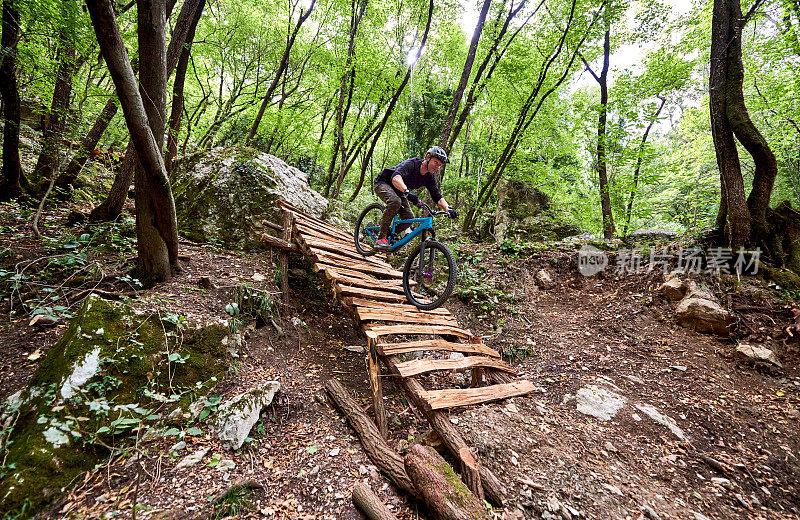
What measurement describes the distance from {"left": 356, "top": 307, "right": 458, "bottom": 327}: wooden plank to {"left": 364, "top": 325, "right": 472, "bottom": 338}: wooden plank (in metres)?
0.12

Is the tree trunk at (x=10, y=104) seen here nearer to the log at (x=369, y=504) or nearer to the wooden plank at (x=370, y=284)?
the wooden plank at (x=370, y=284)

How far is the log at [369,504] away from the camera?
2.41 m

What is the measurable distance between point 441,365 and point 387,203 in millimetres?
2891

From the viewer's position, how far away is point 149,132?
3.77 meters

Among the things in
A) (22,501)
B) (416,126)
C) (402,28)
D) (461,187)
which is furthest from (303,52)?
(22,501)

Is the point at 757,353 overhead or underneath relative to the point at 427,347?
overhead

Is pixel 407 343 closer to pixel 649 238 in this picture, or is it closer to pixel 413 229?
pixel 413 229

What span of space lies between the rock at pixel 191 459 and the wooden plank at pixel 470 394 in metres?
2.31

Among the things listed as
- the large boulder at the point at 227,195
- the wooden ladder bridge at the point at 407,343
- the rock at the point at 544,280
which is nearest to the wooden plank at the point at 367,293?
the wooden ladder bridge at the point at 407,343

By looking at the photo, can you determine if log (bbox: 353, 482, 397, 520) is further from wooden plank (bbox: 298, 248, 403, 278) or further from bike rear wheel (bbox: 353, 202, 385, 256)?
bike rear wheel (bbox: 353, 202, 385, 256)

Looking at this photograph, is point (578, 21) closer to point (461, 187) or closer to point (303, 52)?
point (461, 187)

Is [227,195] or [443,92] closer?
[227,195]

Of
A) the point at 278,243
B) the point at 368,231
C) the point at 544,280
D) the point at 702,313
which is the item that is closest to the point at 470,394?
the point at 368,231

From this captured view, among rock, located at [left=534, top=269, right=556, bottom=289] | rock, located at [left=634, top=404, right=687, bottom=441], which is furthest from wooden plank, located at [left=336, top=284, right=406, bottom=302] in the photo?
rock, located at [left=534, top=269, right=556, bottom=289]
